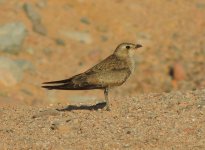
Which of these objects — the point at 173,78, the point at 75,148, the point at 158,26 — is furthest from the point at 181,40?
the point at 75,148

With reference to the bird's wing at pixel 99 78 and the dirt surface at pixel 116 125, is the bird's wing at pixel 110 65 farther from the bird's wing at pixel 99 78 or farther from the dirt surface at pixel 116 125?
the dirt surface at pixel 116 125

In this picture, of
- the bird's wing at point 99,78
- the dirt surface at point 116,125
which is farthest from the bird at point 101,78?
the dirt surface at point 116,125

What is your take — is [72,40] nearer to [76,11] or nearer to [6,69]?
[76,11]

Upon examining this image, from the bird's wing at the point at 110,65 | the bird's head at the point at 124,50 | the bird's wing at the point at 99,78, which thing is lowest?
the bird's wing at the point at 99,78

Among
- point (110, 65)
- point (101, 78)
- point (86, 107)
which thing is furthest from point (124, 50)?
point (86, 107)

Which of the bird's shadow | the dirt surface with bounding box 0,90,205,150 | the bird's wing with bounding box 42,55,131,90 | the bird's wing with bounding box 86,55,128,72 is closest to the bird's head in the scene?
the bird's wing with bounding box 86,55,128,72

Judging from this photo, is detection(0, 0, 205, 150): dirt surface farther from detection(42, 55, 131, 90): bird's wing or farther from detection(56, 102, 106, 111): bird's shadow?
detection(42, 55, 131, 90): bird's wing

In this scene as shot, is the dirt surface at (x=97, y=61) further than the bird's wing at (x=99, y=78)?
No
